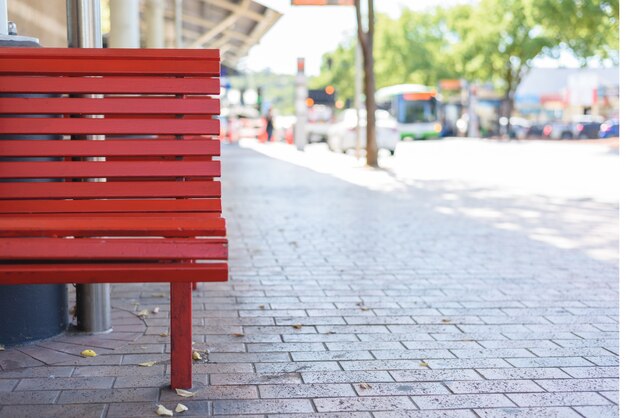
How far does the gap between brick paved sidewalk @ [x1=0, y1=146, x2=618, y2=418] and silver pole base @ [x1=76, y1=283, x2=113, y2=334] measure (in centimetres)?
10

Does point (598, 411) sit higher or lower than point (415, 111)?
lower

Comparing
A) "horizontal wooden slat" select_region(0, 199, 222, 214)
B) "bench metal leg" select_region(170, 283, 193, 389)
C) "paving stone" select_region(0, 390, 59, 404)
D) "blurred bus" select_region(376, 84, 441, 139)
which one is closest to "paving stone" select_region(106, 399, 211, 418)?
"bench metal leg" select_region(170, 283, 193, 389)

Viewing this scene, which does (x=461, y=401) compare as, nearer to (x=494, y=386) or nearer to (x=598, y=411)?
(x=494, y=386)

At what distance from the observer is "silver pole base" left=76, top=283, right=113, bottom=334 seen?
15.9 ft

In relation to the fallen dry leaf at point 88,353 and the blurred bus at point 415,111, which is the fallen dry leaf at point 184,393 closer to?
the fallen dry leaf at point 88,353

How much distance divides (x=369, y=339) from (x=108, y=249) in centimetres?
182

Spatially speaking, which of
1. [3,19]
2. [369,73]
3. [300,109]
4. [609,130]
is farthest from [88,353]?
[609,130]

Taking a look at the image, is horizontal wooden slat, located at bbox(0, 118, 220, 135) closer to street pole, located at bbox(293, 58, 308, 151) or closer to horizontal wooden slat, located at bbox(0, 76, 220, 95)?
horizontal wooden slat, located at bbox(0, 76, 220, 95)

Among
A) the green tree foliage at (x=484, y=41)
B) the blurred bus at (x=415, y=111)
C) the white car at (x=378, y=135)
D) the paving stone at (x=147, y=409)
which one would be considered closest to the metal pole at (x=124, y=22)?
the paving stone at (x=147, y=409)

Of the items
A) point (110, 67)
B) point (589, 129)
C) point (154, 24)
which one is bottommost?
point (589, 129)

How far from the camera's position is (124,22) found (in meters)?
9.74

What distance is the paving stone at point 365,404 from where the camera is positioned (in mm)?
3787

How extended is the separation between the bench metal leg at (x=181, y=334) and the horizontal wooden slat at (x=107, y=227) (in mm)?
234

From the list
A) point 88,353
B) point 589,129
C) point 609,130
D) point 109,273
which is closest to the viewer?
point 109,273
